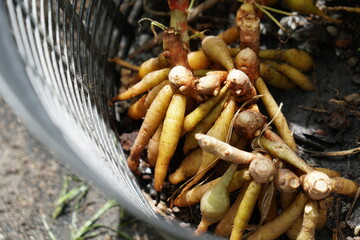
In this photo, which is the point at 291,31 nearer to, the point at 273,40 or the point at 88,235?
the point at 273,40

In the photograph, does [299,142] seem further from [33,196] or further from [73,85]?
[33,196]

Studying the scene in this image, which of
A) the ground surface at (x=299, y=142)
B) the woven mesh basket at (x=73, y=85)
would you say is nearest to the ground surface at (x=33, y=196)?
the ground surface at (x=299, y=142)

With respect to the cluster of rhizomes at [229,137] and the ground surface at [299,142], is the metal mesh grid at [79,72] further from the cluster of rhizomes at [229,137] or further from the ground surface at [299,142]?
the ground surface at [299,142]

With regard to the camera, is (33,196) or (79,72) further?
(33,196)

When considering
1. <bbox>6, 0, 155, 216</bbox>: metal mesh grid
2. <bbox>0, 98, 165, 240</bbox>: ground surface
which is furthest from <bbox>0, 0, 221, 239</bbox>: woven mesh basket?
<bbox>0, 98, 165, 240</bbox>: ground surface

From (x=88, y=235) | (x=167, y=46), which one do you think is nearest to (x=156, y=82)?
(x=167, y=46)

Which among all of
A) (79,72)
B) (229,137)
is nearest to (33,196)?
(79,72)
